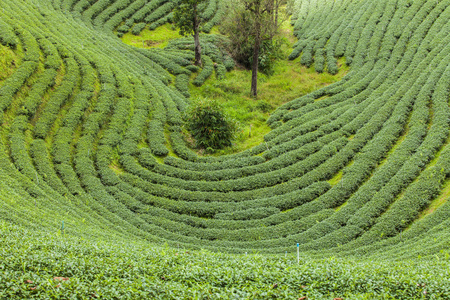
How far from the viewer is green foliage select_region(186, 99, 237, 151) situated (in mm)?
30188

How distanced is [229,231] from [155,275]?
953cm

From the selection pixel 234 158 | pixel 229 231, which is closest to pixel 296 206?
pixel 229 231

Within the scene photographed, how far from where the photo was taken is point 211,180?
25406 millimetres

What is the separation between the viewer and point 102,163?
25.4 meters

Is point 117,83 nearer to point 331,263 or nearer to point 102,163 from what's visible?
point 102,163

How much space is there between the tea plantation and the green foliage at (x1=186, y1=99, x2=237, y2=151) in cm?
164

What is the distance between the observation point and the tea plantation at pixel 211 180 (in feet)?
37.6

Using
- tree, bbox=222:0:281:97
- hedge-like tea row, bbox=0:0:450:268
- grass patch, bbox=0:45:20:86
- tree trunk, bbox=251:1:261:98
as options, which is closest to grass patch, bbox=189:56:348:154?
tree trunk, bbox=251:1:261:98

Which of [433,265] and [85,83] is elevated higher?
[85,83]

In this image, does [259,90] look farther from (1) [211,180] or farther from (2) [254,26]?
(1) [211,180]

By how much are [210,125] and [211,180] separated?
6.78 meters

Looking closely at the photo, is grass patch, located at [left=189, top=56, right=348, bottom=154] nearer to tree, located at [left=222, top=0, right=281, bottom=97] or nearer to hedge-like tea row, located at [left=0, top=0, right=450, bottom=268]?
Result: hedge-like tea row, located at [left=0, top=0, right=450, bottom=268]

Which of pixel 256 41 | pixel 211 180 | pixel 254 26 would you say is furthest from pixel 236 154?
pixel 254 26

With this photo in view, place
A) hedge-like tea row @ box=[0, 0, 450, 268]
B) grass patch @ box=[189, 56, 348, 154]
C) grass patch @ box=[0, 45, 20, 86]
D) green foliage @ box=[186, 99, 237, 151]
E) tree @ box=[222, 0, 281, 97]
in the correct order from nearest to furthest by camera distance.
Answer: hedge-like tea row @ box=[0, 0, 450, 268]
grass patch @ box=[0, 45, 20, 86]
green foliage @ box=[186, 99, 237, 151]
grass patch @ box=[189, 56, 348, 154]
tree @ box=[222, 0, 281, 97]
